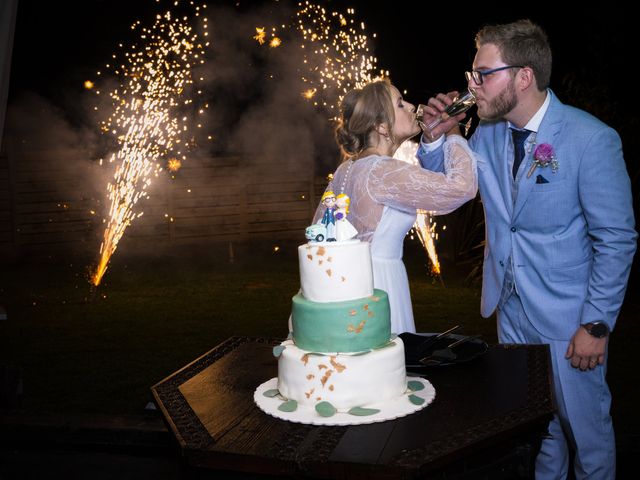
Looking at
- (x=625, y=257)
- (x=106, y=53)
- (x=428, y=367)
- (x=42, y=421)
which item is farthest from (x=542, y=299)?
(x=106, y=53)

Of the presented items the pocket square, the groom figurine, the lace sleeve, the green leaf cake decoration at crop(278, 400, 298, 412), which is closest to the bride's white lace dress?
the lace sleeve

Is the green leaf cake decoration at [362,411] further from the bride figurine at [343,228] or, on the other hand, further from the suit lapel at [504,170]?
the suit lapel at [504,170]

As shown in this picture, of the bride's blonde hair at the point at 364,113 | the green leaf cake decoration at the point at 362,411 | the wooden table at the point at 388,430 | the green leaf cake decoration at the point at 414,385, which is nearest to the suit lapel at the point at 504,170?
the bride's blonde hair at the point at 364,113

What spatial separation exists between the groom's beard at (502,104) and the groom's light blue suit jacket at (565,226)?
0.14m

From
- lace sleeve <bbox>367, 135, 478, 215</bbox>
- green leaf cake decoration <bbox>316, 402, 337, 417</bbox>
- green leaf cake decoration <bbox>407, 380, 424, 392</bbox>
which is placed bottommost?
green leaf cake decoration <bbox>407, 380, 424, 392</bbox>

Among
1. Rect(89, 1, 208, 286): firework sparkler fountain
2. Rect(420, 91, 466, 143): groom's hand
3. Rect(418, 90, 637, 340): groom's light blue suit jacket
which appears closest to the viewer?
Rect(418, 90, 637, 340): groom's light blue suit jacket

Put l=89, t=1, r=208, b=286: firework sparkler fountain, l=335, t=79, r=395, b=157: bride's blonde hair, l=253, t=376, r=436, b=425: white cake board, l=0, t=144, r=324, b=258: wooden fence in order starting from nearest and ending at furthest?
l=253, t=376, r=436, b=425: white cake board < l=335, t=79, r=395, b=157: bride's blonde hair < l=0, t=144, r=324, b=258: wooden fence < l=89, t=1, r=208, b=286: firework sparkler fountain

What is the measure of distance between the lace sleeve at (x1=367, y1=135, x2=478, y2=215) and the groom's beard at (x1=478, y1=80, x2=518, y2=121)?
0.18 meters

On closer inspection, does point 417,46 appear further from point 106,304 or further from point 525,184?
point 525,184

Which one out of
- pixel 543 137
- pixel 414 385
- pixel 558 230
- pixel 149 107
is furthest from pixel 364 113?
pixel 149 107

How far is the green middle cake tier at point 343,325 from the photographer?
227 centimetres

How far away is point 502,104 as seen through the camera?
304cm

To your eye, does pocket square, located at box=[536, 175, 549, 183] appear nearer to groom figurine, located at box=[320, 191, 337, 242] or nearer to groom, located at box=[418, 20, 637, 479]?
groom, located at box=[418, 20, 637, 479]

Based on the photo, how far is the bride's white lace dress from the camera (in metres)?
3.14
